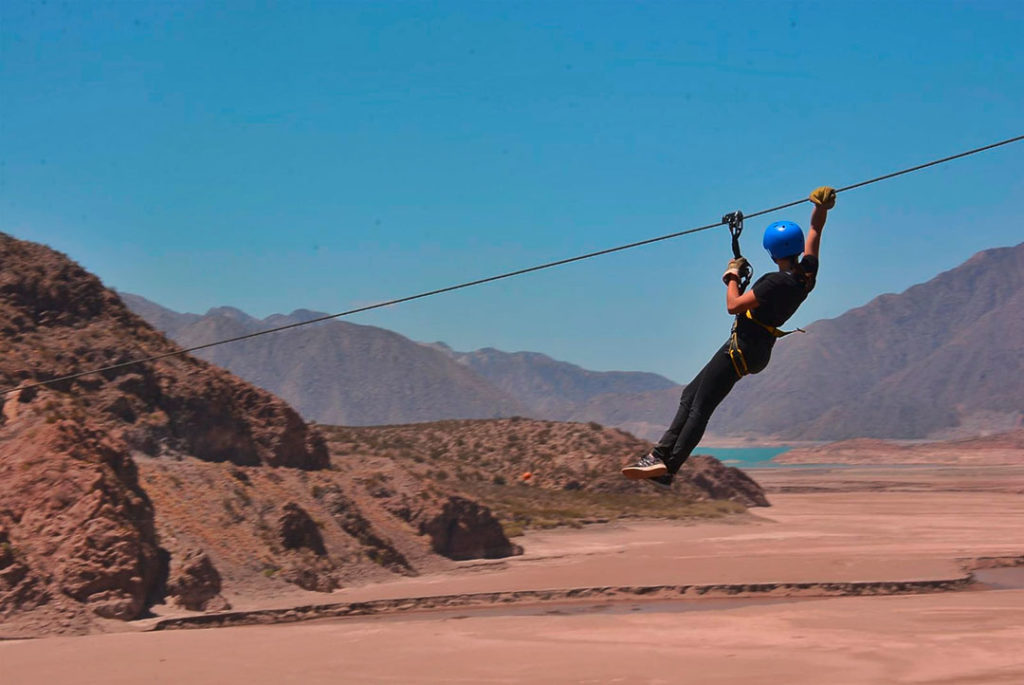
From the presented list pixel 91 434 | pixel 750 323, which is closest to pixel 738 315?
pixel 750 323

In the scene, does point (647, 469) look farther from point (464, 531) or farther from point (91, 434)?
point (464, 531)

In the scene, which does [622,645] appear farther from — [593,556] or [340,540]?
[593,556]

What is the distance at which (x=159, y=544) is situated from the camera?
27734 mm

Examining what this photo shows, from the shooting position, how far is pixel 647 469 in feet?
33.3

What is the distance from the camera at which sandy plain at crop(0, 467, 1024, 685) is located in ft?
59.0

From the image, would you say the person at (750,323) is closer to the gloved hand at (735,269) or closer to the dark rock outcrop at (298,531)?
the gloved hand at (735,269)

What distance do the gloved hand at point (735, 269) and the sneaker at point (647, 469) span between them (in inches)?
69.9

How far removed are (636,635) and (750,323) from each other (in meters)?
14.2

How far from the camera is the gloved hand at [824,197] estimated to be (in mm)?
9948

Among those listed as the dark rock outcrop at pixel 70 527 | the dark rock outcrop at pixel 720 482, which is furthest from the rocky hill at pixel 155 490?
the dark rock outcrop at pixel 720 482

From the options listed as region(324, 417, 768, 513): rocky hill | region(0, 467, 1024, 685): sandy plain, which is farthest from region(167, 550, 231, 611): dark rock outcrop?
region(324, 417, 768, 513): rocky hill

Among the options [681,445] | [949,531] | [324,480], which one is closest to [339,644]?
[681,445]

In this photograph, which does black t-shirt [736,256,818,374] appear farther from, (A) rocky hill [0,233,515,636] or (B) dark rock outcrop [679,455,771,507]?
(B) dark rock outcrop [679,455,771,507]

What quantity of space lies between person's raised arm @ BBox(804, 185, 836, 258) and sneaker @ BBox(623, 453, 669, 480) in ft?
7.61
